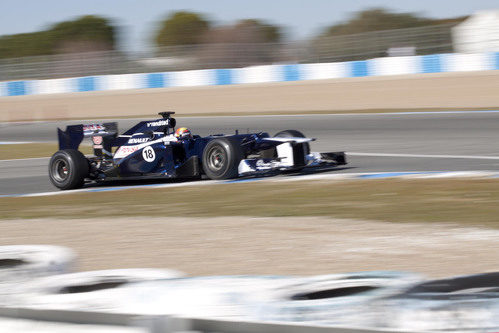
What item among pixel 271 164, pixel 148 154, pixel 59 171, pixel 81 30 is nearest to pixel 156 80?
pixel 59 171

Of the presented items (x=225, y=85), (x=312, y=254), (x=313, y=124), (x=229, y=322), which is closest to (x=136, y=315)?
(x=229, y=322)

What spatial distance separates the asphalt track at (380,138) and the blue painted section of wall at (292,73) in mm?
4095

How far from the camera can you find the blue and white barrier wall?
2288 cm

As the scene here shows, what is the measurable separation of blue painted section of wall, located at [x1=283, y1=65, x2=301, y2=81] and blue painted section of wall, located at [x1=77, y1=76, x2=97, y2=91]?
8.67 m

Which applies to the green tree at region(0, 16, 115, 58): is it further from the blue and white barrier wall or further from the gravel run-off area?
the gravel run-off area

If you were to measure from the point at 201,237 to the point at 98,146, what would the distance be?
197 inches

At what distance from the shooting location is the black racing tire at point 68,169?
35.6 feet

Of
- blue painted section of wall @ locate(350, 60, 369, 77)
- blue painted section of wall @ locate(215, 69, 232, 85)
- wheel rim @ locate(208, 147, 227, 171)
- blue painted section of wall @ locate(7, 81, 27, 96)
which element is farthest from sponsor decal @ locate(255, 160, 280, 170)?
blue painted section of wall @ locate(7, 81, 27, 96)

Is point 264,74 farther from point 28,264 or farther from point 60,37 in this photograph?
point 60,37

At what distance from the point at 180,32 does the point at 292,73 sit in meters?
47.1

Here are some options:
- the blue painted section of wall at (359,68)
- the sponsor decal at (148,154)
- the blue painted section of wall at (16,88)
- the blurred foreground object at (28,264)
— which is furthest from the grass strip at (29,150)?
the blue painted section of wall at (16,88)

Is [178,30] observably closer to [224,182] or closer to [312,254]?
[224,182]

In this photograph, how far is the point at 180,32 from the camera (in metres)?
71.8

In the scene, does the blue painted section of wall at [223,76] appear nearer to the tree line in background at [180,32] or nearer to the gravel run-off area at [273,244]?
the gravel run-off area at [273,244]
